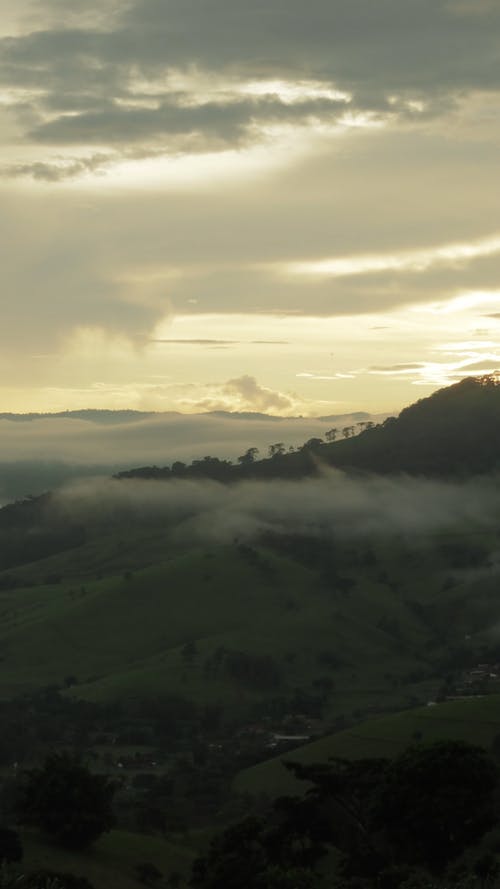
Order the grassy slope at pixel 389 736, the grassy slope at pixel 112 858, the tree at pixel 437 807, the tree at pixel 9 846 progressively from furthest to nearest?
the grassy slope at pixel 389 736, the grassy slope at pixel 112 858, the tree at pixel 9 846, the tree at pixel 437 807

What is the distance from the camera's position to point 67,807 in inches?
3893

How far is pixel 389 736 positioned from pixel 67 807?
61968 mm

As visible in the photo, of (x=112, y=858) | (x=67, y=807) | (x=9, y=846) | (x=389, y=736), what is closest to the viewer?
(x=9, y=846)

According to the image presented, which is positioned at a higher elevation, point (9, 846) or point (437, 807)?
point (437, 807)

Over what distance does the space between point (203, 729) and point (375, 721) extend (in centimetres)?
4224

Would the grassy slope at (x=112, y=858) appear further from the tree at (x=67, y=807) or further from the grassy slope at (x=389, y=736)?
the grassy slope at (x=389, y=736)

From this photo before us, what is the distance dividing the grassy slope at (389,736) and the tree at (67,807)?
38.5 metres

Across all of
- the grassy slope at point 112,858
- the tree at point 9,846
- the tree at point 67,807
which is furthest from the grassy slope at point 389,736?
the tree at point 9,846

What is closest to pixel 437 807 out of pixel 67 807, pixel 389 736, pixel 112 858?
pixel 112 858

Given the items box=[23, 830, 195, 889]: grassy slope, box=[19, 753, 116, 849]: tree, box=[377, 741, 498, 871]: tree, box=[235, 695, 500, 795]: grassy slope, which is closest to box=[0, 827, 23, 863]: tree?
box=[23, 830, 195, 889]: grassy slope

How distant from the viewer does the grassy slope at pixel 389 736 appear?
469 feet

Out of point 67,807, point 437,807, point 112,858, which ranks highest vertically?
point 437,807

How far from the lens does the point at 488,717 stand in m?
156

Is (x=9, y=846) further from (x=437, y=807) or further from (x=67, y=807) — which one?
(x=437, y=807)
